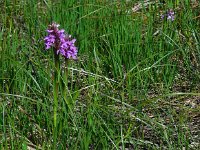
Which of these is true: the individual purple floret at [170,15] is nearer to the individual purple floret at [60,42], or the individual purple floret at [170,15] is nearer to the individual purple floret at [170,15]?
the individual purple floret at [170,15]

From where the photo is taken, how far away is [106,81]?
101 inches

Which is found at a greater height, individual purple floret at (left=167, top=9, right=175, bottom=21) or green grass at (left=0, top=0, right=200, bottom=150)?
individual purple floret at (left=167, top=9, right=175, bottom=21)

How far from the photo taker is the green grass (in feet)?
7.07

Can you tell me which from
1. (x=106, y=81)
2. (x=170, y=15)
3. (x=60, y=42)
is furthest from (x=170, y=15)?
(x=60, y=42)

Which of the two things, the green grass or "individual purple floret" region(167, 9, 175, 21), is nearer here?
the green grass

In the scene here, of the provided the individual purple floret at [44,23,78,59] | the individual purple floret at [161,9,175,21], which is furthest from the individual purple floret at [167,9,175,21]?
the individual purple floret at [44,23,78,59]

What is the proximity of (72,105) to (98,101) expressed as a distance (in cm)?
12

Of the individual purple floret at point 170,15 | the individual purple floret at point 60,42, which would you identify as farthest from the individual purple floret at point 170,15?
the individual purple floret at point 60,42

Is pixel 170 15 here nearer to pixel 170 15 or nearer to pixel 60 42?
pixel 170 15

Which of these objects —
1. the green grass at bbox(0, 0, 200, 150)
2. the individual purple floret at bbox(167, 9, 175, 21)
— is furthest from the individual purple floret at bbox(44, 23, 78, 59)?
the individual purple floret at bbox(167, 9, 175, 21)

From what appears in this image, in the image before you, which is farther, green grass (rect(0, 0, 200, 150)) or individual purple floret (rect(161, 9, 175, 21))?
individual purple floret (rect(161, 9, 175, 21))

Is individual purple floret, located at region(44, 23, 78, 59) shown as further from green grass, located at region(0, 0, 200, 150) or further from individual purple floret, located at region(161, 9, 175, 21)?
individual purple floret, located at region(161, 9, 175, 21)

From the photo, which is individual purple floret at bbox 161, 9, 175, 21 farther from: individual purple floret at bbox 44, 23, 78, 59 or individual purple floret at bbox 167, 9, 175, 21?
individual purple floret at bbox 44, 23, 78, 59

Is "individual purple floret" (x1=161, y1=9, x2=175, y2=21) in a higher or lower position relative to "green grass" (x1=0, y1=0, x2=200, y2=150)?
higher
